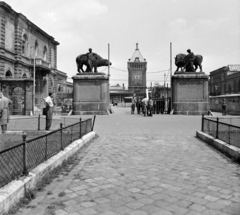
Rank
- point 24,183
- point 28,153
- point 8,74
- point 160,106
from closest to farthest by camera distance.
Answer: point 24,183 < point 28,153 < point 160,106 < point 8,74

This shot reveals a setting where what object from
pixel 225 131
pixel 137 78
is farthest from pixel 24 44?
pixel 137 78

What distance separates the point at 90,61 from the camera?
24734 millimetres

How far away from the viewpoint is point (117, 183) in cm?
468

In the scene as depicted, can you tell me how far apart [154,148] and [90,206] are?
461cm

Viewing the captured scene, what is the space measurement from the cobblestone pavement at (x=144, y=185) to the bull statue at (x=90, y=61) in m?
17.9

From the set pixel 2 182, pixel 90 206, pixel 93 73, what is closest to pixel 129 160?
pixel 90 206

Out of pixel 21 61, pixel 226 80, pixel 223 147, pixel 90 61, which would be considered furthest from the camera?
pixel 226 80

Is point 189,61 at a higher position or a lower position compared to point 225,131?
higher

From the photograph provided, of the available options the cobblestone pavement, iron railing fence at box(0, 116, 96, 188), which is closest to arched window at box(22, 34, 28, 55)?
iron railing fence at box(0, 116, 96, 188)

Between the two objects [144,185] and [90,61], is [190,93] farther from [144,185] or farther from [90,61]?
[144,185]

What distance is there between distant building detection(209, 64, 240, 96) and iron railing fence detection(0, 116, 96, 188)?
59840mm

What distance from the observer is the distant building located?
61.5 m

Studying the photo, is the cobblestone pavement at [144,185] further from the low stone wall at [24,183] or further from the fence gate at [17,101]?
the fence gate at [17,101]

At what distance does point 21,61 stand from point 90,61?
16843 millimetres
